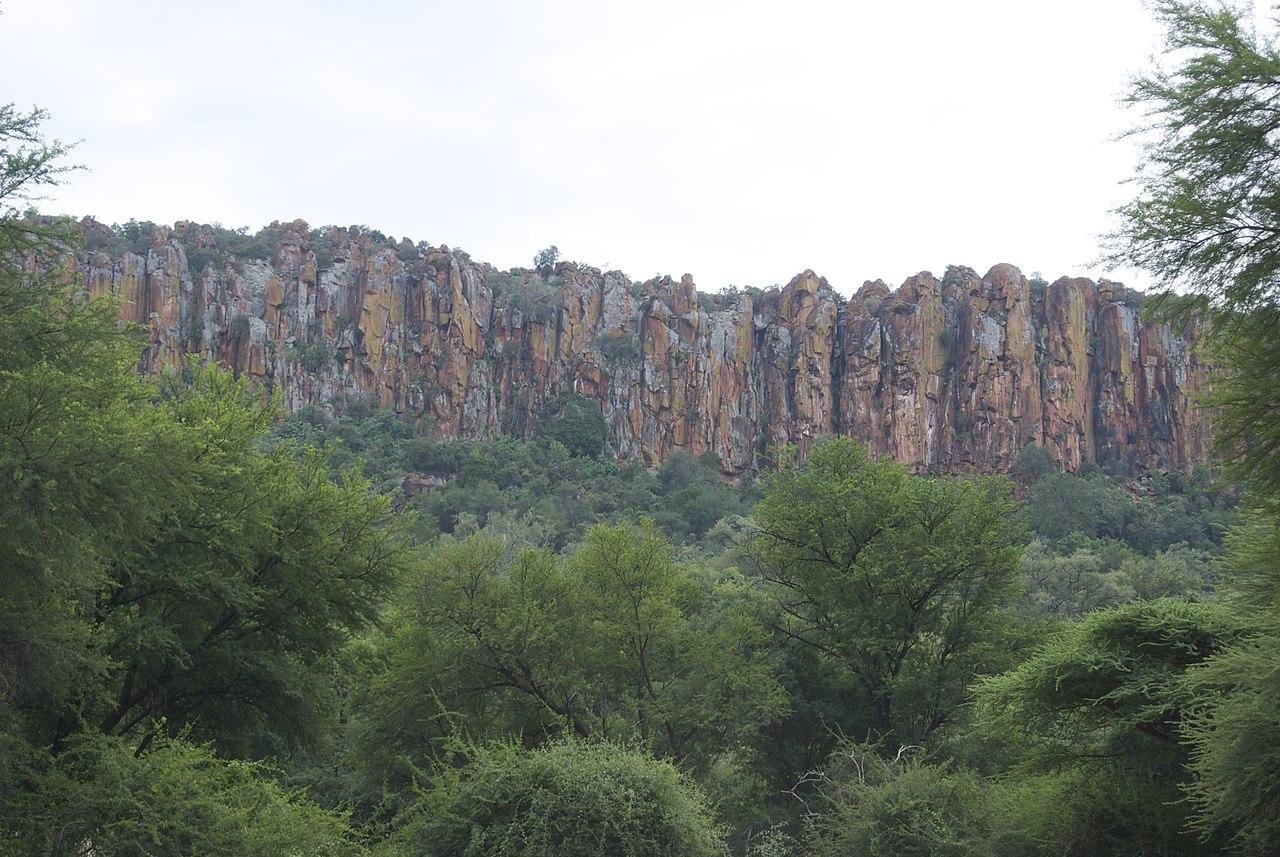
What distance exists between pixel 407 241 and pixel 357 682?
277 ft

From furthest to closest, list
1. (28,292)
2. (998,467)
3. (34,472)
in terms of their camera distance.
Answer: (998,467) < (28,292) < (34,472)

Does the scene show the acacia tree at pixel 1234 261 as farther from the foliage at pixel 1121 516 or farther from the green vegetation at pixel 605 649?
the foliage at pixel 1121 516

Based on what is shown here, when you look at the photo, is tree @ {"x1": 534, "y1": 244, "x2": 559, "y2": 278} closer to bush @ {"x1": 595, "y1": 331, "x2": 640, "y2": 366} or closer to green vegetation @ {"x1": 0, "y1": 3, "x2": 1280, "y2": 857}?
bush @ {"x1": 595, "y1": 331, "x2": 640, "y2": 366}

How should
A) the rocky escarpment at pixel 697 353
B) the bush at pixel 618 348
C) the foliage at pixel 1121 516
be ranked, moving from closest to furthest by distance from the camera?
the foliage at pixel 1121 516 < the rocky escarpment at pixel 697 353 < the bush at pixel 618 348

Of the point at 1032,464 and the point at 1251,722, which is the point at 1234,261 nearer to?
the point at 1251,722

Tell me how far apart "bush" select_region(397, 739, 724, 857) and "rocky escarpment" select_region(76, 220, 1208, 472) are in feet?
231

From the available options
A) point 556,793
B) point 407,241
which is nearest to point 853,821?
point 556,793

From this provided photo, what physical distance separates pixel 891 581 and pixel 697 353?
69.0 meters

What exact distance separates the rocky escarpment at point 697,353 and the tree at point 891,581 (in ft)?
197

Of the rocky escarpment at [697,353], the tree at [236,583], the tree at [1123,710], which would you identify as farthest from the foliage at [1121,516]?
the tree at [236,583]

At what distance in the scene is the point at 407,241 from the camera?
10081 cm

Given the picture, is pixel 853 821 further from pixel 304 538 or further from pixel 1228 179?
pixel 1228 179

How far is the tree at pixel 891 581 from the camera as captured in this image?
20812 millimetres

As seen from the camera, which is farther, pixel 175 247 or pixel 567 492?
pixel 175 247
